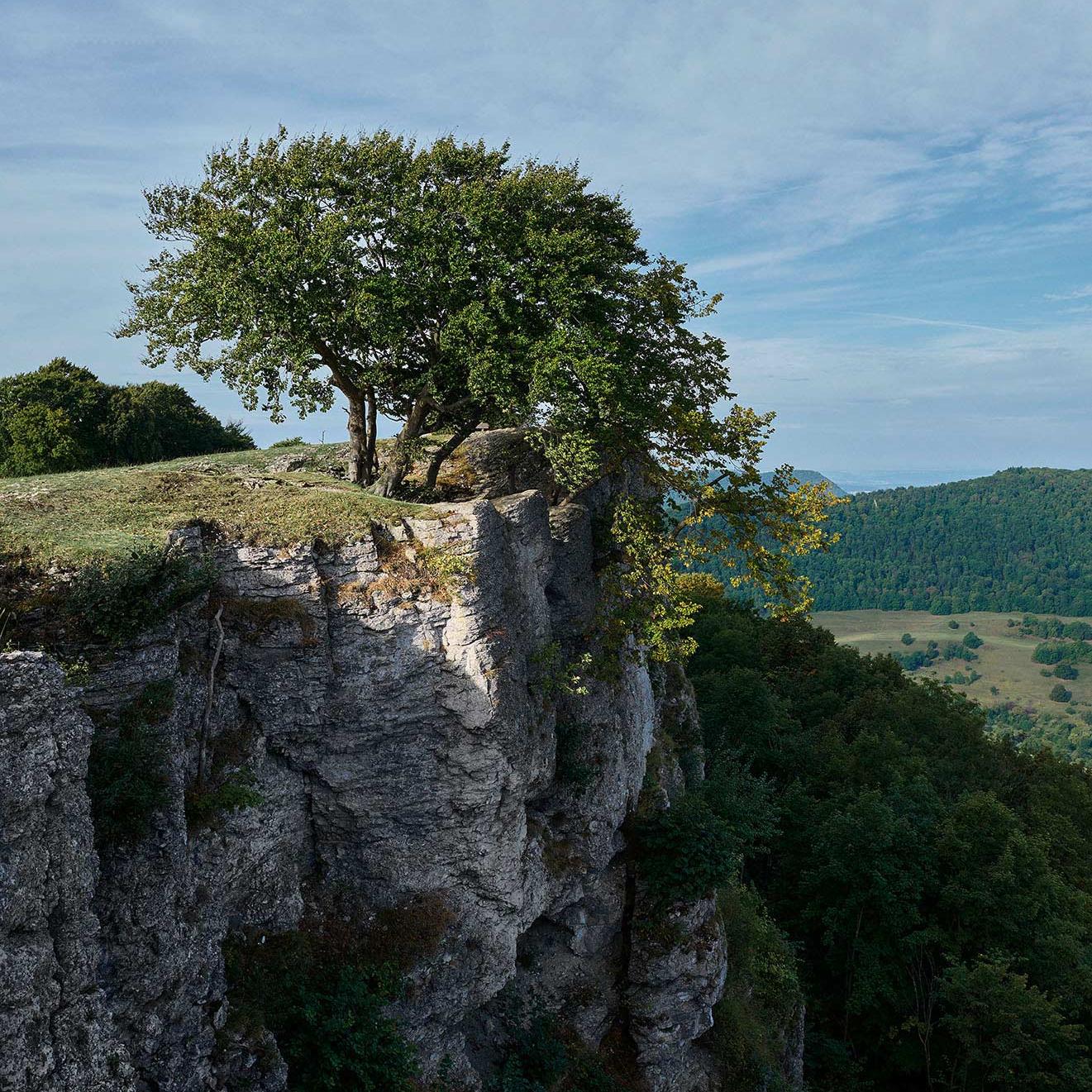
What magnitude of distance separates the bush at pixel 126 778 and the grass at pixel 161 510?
2.94m

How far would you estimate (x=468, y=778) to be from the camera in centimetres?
1873

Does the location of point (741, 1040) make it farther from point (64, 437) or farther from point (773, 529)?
point (64, 437)

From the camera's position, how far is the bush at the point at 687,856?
25219 mm

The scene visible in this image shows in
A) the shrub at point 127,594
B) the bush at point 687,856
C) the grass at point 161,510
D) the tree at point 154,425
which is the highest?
the tree at point 154,425

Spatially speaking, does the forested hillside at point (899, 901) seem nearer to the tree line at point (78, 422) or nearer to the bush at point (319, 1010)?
the bush at point (319, 1010)

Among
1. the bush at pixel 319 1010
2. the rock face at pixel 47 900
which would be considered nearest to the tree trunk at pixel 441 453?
the bush at pixel 319 1010

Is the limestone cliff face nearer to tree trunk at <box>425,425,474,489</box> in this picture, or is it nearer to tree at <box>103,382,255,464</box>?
tree trunk at <box>425,425,474,489</box>

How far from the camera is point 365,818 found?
18.3 m

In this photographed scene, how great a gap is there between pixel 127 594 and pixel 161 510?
4144 millimetres

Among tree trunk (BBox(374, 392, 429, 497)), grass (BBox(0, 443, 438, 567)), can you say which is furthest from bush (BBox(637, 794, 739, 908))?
grass (BBox(0, 443, 438, 567))

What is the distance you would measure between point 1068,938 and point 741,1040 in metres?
15.2

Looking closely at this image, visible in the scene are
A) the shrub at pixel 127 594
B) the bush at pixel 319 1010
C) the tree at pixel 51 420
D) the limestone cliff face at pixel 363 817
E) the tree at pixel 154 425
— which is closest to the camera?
the limestone cliff face at pixel 363 817

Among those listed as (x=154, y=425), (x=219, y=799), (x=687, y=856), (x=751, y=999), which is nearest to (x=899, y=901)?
(x=751, y=999)

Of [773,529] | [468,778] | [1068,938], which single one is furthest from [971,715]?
[468,778]
